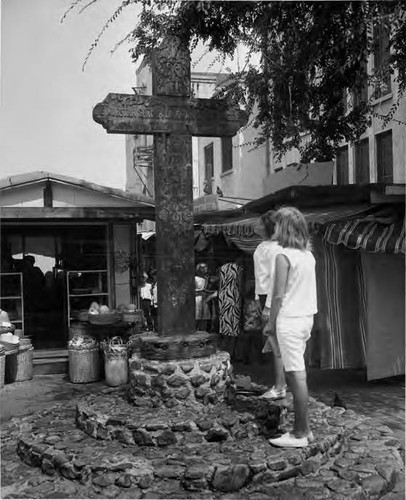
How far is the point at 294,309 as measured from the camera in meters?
4.32

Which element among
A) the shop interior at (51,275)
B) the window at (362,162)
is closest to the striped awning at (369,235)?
the shop interior at (51,275)

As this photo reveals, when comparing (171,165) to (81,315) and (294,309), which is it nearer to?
(294,309)

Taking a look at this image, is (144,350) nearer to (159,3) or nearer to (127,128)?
(127,128)

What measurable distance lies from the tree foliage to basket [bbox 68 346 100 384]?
4500 millimetres

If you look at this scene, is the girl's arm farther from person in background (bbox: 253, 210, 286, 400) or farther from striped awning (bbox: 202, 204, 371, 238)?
striped awning (bbox: 202, 204, 371, 238)

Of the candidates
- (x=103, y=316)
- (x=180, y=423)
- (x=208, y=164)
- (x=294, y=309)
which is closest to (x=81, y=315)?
(x=103, y=316)

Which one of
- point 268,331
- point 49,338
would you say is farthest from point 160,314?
point 49,338

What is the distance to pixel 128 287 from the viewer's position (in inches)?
401

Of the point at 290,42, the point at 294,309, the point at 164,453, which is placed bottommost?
the point at 164,453

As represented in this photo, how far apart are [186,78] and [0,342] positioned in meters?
5.39

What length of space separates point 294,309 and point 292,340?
0.78ft

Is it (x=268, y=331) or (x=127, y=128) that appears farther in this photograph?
(x=127, y=128)

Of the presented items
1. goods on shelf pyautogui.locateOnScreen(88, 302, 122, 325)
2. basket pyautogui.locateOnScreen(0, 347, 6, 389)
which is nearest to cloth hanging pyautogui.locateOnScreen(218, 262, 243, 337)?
goods on shelf pyautogui.locateOnScreen(88, 302, 122, 325)

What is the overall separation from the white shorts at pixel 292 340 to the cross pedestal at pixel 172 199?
1114 mm
